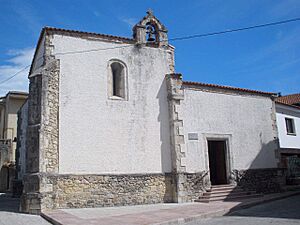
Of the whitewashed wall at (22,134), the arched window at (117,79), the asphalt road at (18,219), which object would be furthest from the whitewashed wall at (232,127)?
the whitewashed wall at (22,134)

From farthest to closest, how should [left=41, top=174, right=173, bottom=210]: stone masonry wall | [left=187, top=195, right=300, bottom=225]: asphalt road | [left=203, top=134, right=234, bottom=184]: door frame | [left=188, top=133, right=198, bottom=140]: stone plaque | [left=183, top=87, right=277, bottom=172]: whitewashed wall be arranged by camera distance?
[left=203, top=134, right=234, bottom=184]: door frame, [left=183, top=87, right=277, bottom=172]: whitewashed wall, [left=188, top=133, right=198, bottom=140]: stone plaque, [left=41, top=174, right=173, bottom=210]: stone masonry wall, [left=187, top=195, right=300, bottom=225]: asphalt road

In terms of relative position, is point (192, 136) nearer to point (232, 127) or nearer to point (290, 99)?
point (232, 127)

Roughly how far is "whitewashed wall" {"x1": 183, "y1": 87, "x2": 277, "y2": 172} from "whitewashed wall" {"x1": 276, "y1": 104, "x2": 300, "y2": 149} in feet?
10.6

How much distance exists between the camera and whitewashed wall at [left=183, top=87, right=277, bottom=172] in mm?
14805

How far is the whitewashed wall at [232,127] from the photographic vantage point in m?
14.8

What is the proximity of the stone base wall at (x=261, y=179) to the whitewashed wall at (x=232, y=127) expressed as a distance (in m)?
0.30

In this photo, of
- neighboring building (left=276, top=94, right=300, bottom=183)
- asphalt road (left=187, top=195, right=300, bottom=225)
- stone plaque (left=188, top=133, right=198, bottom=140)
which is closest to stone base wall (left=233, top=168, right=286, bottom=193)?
stone plaque (left=188, top=133, right=198, bottom=140)

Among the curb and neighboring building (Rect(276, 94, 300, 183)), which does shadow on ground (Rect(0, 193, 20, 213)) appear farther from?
neighboring building (Rect(276, 94, 300, 183))

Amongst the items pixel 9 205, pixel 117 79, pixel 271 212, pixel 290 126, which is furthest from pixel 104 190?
pixel 290 126

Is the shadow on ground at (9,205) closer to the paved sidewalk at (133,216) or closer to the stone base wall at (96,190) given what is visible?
the stone base wall at (96,190)

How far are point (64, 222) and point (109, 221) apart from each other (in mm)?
1218

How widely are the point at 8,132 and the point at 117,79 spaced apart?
1660 centimetres

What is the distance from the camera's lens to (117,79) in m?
14.2

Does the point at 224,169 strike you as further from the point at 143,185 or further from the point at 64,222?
the point at 64,222
